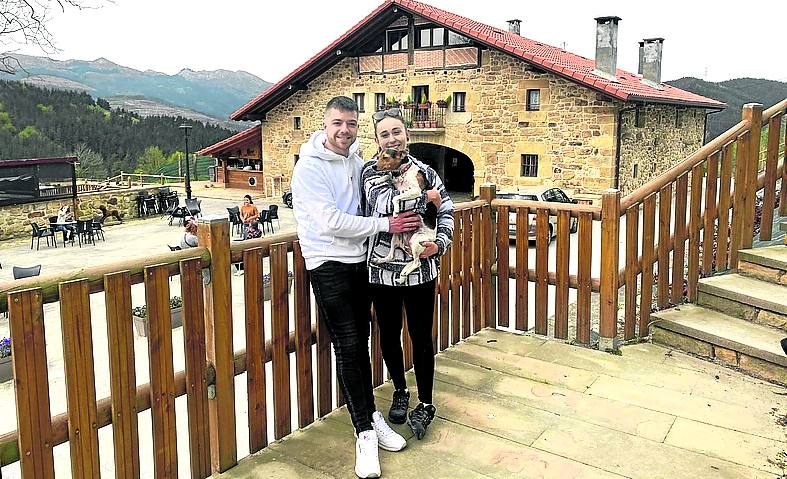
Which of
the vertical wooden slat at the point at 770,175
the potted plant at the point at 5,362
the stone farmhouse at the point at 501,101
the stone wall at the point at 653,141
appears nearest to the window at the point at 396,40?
the stone farmhouse at the point at 501,101

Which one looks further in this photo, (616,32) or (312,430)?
(616,32)

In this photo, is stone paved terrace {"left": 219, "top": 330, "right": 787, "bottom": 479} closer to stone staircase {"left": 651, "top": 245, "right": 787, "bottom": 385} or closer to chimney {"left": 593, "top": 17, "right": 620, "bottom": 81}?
stone staircase {"left": 651, "top": 245, "right": 787, "bottom": 385}

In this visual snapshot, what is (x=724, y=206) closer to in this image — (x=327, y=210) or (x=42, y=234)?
(x=327, y=210)

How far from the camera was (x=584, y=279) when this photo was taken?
4367 millimetres

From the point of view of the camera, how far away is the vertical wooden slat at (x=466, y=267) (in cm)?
438

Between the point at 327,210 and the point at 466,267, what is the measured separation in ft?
6.58

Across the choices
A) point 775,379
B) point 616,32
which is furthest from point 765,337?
point 616,32

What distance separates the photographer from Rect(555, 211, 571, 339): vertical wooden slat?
4.34 m

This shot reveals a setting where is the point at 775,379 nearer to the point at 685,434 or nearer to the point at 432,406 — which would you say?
the point at 685,434

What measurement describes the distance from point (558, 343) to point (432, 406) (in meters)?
1.61

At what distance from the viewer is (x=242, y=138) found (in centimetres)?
2811

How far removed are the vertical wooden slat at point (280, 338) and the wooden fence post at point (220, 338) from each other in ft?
0.82

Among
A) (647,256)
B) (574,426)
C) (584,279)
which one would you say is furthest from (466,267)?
(574,426)

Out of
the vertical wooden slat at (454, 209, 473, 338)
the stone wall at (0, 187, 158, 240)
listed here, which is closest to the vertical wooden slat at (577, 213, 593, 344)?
the vertical wooden slat at (454, 209, 473, 338)
